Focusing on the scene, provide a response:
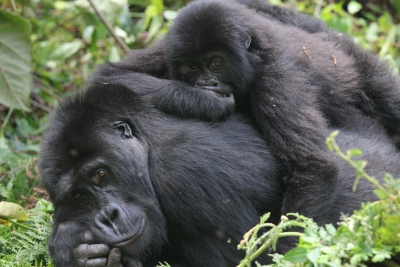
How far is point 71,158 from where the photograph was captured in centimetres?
324

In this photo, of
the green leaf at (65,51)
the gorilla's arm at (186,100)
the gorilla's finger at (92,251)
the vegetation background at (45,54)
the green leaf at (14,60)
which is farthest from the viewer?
the green leaf at (65,51)

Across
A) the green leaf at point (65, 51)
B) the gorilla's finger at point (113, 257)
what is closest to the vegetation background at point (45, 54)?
the green leaf at point (65, 51)

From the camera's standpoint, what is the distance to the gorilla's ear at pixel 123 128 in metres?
3.32

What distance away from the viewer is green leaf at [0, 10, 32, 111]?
4949 millimetres

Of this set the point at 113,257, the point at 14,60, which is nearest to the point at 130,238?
the point at 113,257

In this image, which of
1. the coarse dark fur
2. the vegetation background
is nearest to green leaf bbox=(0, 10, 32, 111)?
the vegetation background

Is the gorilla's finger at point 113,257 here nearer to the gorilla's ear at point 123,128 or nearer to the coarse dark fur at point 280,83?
the gorilla's ear at point 123,128

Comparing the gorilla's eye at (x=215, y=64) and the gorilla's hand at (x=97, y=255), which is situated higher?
the gorilla's eye at (x=215, y=64)

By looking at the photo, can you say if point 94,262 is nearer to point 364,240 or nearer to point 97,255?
point 97,255

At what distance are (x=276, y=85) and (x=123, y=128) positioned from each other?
3.06ft

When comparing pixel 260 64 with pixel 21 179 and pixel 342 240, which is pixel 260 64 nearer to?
pixel 342 240

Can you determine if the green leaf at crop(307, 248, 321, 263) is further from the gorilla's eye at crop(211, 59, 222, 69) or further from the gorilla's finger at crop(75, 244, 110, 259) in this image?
the gorilla's eye at crop(211, 59, 222, 69)

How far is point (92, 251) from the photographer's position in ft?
9.91

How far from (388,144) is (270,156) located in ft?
3.46
